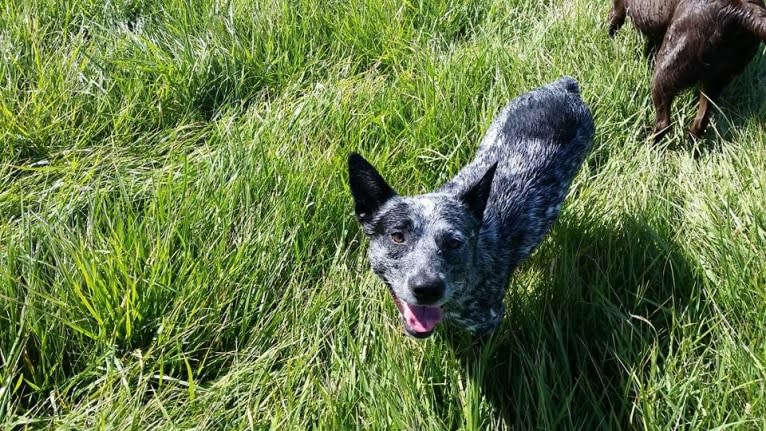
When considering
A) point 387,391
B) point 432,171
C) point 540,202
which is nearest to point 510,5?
point 432,171

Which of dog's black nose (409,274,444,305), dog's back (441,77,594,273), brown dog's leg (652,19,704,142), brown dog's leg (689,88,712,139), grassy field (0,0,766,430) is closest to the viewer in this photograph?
dog's black nose (409,274,444,305)

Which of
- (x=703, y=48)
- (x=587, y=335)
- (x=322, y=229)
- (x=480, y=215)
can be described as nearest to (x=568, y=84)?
(x=703, y=48)

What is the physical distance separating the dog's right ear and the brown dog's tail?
2.39 metres

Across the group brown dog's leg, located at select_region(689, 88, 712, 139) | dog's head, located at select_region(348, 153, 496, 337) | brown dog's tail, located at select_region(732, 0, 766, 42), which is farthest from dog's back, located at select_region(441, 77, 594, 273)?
brown dog's tail, located at select_region(732, 0, 766, 42)

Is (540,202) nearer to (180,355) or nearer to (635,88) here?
(635,88)

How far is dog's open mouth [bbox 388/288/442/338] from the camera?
2336 mm

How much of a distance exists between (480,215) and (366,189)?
0.50 metres

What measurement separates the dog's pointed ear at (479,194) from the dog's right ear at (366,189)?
1.02 ft

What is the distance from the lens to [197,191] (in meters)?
3.17

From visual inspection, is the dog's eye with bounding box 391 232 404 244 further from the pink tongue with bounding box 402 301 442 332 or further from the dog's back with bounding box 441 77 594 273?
the dog's back with bounding box 441 77 594 273

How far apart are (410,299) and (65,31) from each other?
3.40m

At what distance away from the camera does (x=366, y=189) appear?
2.49m

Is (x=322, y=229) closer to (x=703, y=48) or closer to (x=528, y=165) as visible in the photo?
(x=528, y=165)

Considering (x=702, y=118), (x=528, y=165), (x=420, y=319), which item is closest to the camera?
(x=420, y=319)
